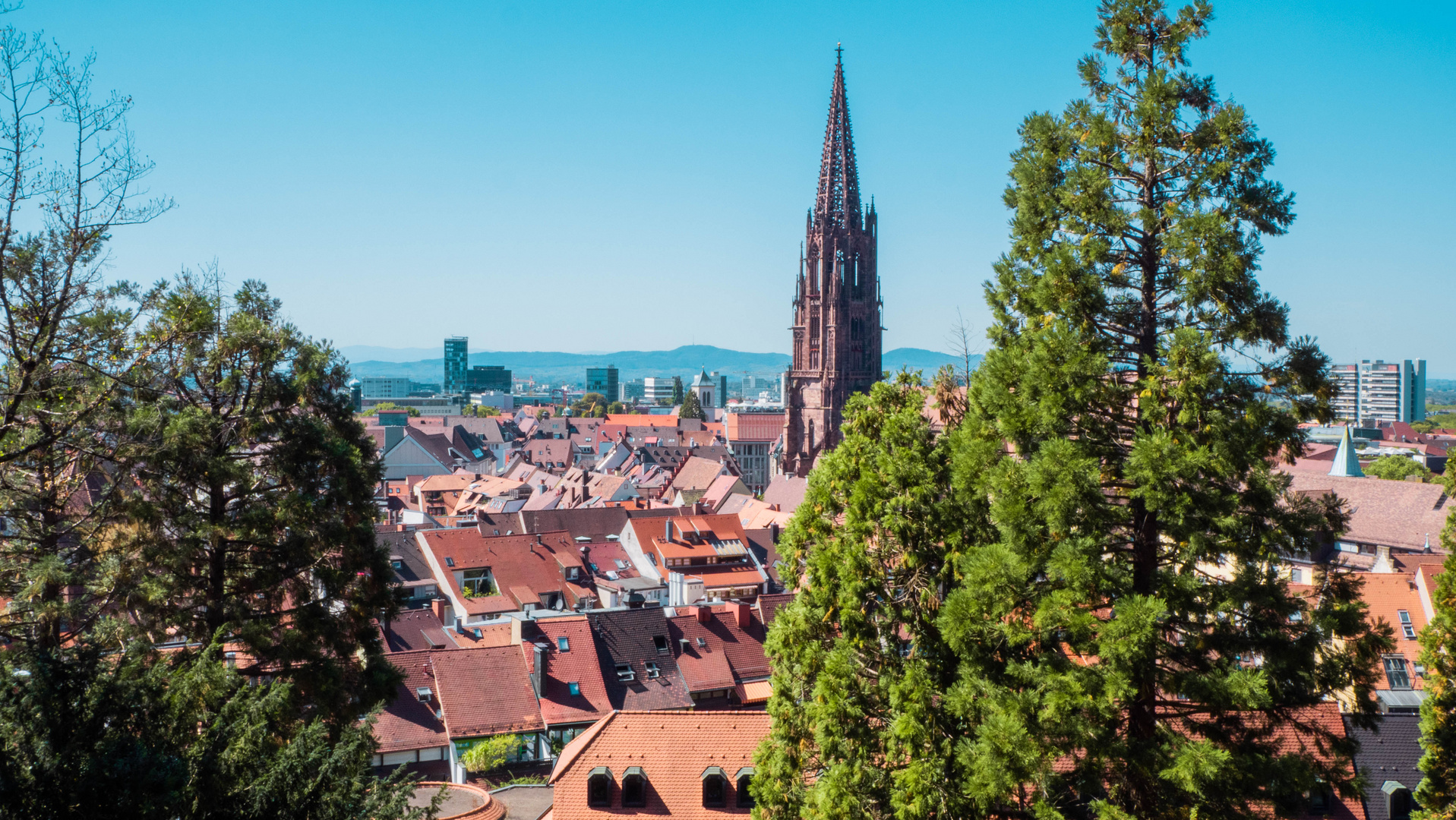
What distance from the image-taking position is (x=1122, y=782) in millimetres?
11039

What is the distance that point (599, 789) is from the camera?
2320cm

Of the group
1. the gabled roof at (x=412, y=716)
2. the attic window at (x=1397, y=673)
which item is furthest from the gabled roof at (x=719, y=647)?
the attic window at (x=1397, y=673)

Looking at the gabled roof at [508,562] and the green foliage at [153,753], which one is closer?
the green foliage at [153,753]

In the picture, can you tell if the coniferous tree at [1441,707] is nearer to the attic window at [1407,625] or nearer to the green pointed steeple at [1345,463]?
the attic window at [1407,625]

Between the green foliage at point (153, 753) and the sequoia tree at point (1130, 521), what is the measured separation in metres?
5.26

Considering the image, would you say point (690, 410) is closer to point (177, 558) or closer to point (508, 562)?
point (508, 562)

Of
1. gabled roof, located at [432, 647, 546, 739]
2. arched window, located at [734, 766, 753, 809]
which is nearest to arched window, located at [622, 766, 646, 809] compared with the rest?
arched window, located at [734, 766, 753, 809]

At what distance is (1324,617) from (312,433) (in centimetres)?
1548

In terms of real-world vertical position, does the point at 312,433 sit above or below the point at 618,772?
above

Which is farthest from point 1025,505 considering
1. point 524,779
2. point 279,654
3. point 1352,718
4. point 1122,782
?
point 524,779

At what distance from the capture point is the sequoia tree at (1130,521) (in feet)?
34.6

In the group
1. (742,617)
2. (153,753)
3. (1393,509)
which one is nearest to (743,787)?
(153,753)

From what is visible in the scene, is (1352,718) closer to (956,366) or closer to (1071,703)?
(1071,703)

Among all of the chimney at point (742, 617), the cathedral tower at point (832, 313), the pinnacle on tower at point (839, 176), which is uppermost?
the pinnacle on tower at point (839, 176)
